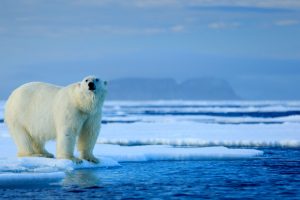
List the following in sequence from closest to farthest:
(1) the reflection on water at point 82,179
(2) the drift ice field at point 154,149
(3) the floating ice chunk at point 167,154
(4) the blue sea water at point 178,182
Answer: (4) the blue sea water at point 178,182, (1) the reflection on water at point 82,179, (2) the drift ice field at point 154,149, (3) the floating ice chunk at point 167,154

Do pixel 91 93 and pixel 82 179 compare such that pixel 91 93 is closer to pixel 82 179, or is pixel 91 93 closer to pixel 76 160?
pixel 76 160

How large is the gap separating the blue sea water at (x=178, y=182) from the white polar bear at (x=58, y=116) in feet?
1.71

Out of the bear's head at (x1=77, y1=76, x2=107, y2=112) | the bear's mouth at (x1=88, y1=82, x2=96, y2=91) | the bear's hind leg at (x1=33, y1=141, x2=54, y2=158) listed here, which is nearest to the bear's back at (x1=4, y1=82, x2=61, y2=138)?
the bear's hind leg at (x1=33, y1=141, x2=54, y2=158)

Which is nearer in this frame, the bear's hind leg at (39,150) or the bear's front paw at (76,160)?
the bear's front paw at (76,160)

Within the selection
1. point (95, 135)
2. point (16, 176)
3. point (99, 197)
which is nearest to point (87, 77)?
point (95, 135)

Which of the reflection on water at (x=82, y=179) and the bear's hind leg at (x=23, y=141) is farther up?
the bear's hind leg at (x=23, y=141)

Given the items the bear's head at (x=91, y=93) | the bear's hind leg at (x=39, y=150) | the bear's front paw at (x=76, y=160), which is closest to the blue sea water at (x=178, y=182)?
the bear's front paw at (x=76, y=160)

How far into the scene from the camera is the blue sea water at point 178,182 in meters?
7.36

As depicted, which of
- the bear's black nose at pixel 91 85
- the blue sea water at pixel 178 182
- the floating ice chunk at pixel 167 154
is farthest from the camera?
the floating ice chunk at pixel 167 154

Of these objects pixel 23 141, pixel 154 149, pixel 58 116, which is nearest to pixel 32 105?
pixel 23 141

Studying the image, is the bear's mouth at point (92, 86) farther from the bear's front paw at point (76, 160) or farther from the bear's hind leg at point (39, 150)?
the bear's hind leg at point (39, 150)

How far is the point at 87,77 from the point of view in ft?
30.4

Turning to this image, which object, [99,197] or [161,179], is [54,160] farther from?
[99,197]

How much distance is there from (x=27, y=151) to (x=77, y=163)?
985 millimetres
